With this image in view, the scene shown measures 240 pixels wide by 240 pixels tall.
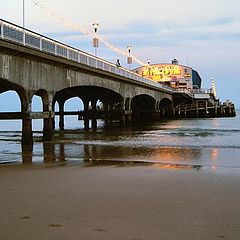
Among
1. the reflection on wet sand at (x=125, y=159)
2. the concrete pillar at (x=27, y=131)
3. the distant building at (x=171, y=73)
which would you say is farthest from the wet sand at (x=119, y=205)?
the distant building at (x=171, y=73)

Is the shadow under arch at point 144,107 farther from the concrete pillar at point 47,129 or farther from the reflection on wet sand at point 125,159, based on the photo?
the reflection on wet sand at point 125,159

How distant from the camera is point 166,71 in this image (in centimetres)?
10744

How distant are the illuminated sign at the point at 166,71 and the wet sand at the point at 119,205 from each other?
92207 mm

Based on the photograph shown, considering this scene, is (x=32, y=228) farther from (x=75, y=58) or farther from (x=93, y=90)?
(x=93, y=90)

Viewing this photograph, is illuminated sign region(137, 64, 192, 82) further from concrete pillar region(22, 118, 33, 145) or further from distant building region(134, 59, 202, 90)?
concrete pillar region(22, 118, 33, 145)

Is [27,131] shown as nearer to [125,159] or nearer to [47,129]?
[47,129]

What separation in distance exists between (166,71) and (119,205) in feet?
334

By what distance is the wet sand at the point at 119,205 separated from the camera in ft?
18.9

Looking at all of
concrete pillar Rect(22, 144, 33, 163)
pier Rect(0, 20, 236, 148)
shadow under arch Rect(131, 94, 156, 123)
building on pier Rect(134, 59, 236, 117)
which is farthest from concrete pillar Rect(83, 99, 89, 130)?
building on pier Rect(134, 59, 236, 117)

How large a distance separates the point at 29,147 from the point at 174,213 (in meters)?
15.0

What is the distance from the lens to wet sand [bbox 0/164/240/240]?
18.9 feet

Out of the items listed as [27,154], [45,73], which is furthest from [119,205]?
[45,73]

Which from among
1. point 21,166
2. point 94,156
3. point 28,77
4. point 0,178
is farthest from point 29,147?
point 0,178

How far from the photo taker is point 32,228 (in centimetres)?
593
